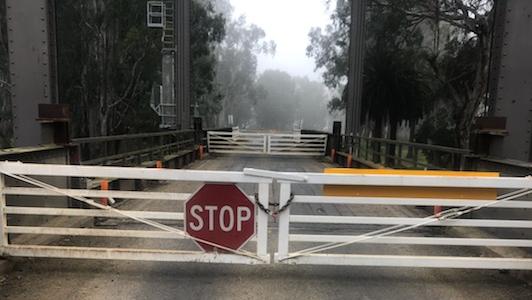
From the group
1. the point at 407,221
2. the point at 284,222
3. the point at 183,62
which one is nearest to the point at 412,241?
the point at 407,221

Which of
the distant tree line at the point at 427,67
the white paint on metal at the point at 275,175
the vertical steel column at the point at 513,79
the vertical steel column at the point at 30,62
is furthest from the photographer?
the distant tree line at the point at 427,67

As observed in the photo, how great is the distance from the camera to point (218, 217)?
375cm

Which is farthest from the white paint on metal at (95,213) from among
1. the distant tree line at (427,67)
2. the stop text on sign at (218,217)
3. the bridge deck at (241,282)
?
the distant tree line at (427,67)

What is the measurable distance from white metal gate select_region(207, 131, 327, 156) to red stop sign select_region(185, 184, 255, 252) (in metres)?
16.8

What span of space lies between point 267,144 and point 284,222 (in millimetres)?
18023

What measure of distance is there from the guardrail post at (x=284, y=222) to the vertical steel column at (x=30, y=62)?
12.7 feet

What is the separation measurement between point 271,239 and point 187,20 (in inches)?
568

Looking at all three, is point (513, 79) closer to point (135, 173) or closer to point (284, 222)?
point (284, 222)

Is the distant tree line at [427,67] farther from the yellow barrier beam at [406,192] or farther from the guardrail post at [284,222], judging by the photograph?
the guardrail post at [284,222]

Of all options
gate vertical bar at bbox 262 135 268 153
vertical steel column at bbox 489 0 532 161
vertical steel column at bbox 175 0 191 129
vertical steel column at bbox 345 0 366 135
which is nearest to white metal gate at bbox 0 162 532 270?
vertical steel column at bbox 489 0 532 161

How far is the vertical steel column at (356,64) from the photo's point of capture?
56.7 ft

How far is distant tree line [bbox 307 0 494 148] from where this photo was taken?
20672 mm

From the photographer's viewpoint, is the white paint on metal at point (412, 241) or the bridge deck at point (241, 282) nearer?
the bridge deck at point (241, 282)

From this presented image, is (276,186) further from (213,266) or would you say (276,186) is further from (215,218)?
(213,266)
